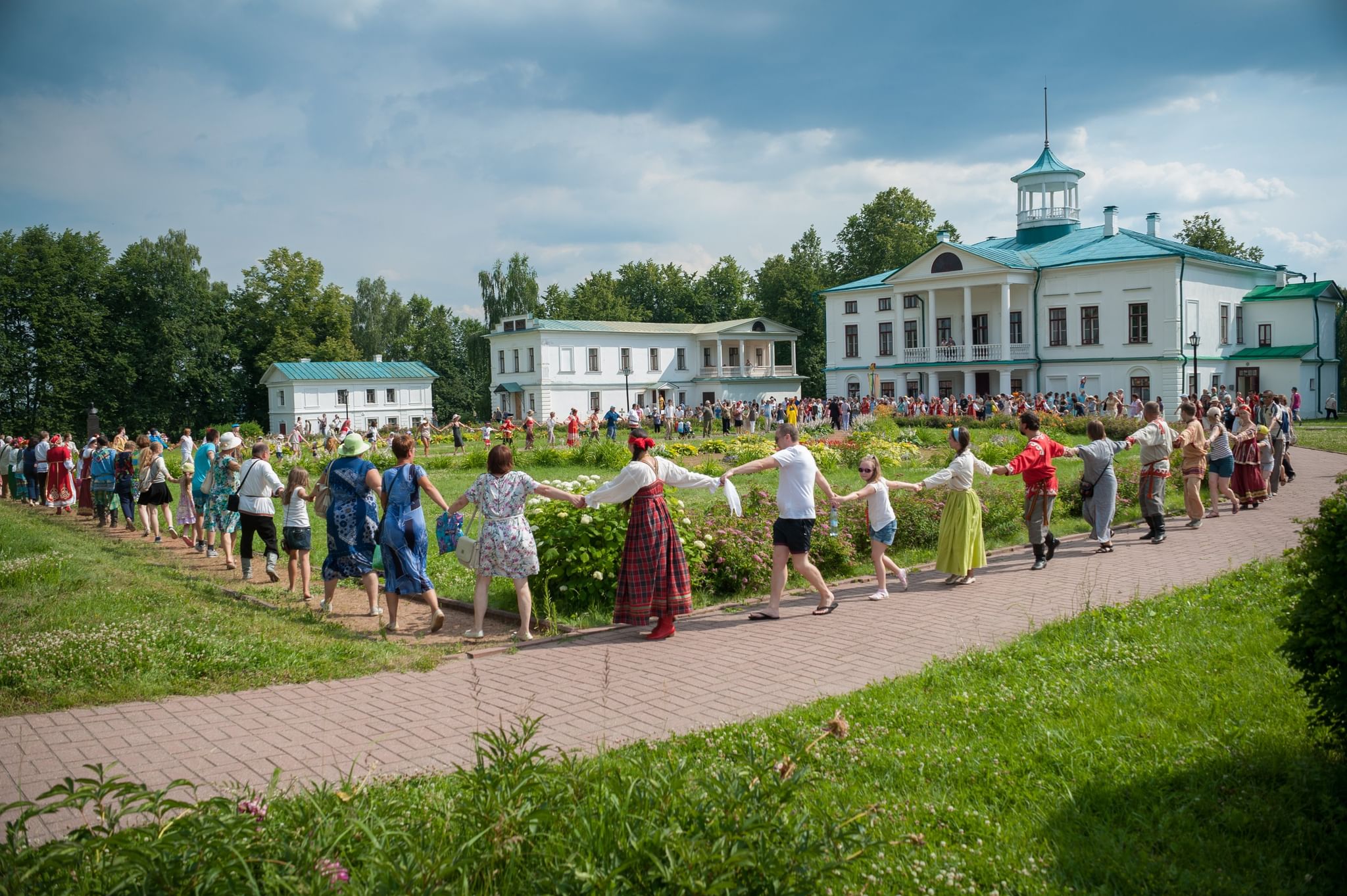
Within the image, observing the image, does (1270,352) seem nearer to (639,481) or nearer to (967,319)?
(967,319)

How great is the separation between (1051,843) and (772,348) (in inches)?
2729

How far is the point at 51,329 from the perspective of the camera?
5594 cm

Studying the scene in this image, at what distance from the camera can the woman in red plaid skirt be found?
8031mm

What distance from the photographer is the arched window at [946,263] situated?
167ft

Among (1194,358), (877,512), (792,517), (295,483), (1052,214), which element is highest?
(1052,214)

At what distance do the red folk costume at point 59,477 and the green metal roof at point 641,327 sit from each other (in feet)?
140

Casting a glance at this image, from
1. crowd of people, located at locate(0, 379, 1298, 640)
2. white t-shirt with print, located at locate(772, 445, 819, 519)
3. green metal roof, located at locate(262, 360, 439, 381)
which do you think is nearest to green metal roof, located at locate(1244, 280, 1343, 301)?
crowd of people, located at locate(0, 379, 1298, 640)

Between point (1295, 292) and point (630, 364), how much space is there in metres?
37.7

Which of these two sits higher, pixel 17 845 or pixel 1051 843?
pixel 17 845

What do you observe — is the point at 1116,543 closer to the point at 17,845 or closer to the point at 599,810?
the point at 599,810

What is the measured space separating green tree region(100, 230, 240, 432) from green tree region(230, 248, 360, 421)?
57.0 inches

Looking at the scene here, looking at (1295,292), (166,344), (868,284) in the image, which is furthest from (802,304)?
(166,344)

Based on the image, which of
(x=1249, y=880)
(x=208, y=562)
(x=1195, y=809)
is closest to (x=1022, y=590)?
(x=1195, y=809)

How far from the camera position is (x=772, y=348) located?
72500 mm
